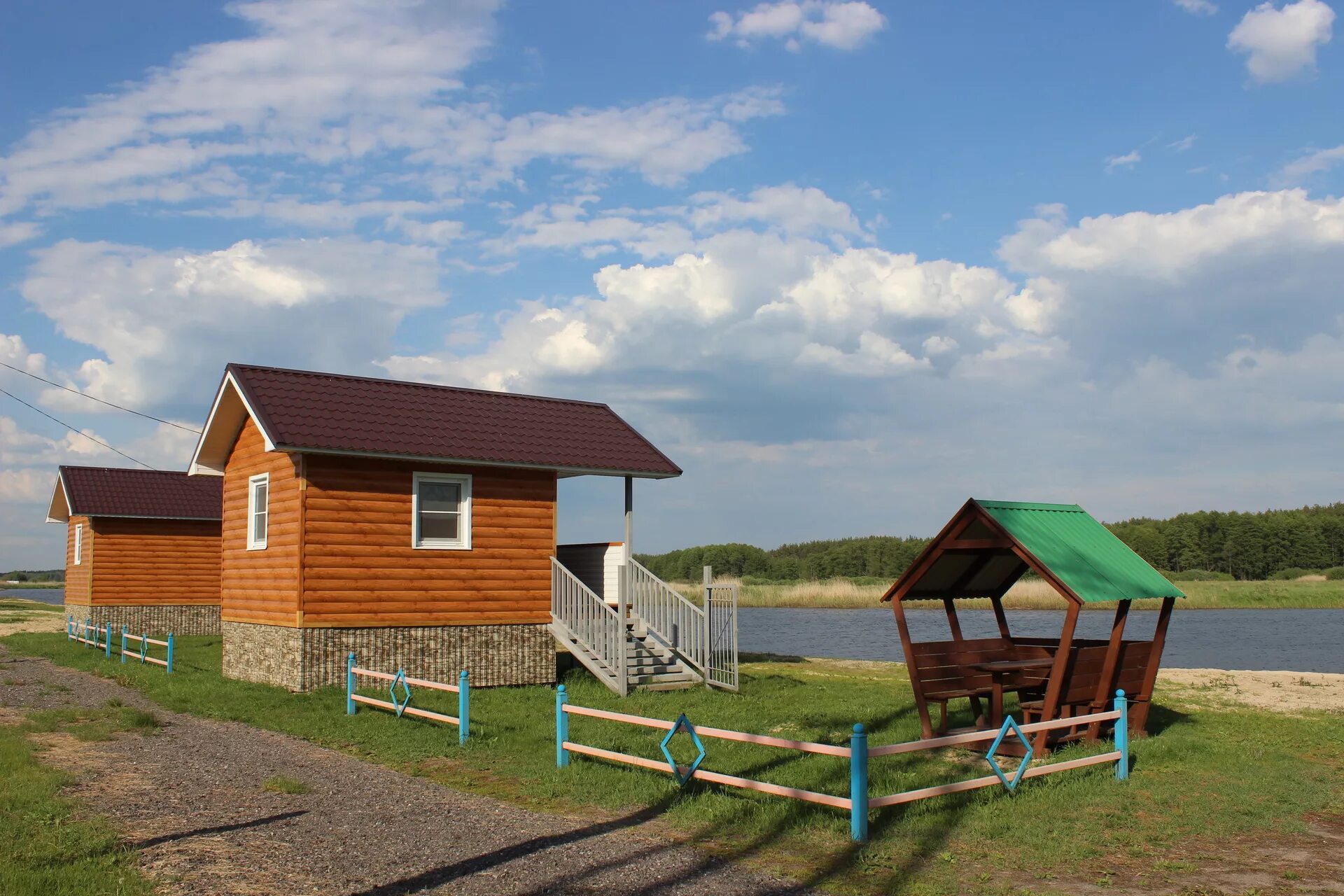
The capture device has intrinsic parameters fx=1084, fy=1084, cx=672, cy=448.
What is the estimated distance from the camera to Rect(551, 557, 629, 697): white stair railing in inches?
698

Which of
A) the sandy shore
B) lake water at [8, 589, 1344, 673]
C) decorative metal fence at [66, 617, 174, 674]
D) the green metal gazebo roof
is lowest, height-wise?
lake water at [8, 589, 1344, 673]

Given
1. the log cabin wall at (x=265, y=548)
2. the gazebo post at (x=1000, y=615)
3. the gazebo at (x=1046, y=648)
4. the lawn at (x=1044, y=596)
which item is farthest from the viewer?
the lawn at (x=1044, y=596)

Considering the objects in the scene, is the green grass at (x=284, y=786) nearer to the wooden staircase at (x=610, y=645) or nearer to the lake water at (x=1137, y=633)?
the wooden staircase at (x=610, y=645)

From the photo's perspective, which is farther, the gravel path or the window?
the window

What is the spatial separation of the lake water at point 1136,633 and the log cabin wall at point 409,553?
31.8 ft

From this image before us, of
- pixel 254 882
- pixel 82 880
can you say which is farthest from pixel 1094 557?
pixel 82 880

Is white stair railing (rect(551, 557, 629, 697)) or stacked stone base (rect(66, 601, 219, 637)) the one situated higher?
white stair railing (rect(551, 557, 629, 697))

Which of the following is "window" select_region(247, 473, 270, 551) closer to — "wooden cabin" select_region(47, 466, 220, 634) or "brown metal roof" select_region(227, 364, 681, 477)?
"brown metal roof" select_region(227, 364, 681, 477)

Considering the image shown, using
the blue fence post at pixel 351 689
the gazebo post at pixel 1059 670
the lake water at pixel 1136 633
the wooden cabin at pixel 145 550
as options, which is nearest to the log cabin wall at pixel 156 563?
the wooden cabin at pixel 145 550

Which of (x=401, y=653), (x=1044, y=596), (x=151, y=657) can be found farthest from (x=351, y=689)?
(x=1044, y=596)

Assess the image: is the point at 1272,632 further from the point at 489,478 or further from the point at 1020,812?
the point at 1020,812

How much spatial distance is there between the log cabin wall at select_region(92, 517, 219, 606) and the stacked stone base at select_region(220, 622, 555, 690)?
14.5 m

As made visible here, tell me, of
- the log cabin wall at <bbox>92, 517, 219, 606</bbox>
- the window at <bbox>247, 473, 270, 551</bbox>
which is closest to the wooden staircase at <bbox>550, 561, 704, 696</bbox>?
the window at <bbox>247, 473, 270, 551</bbox>

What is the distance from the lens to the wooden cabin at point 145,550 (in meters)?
31.7
